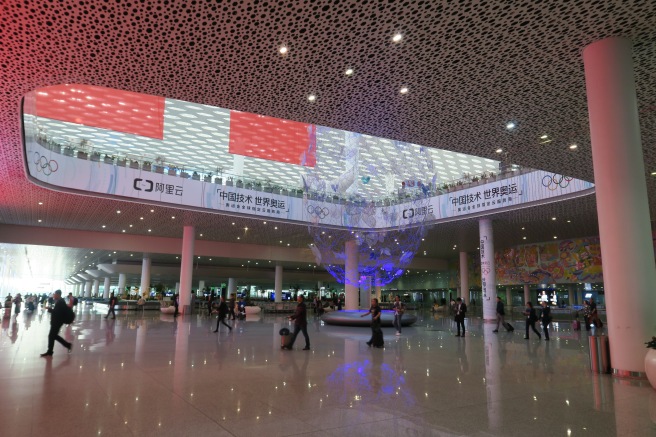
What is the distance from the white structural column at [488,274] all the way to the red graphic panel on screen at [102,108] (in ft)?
66.6

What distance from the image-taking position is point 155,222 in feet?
94.4

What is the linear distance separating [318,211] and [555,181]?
14263 millimetres

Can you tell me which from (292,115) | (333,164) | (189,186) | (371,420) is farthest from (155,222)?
(371,420)

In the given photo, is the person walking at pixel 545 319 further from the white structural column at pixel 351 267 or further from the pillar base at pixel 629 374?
the white structural column at pixel 351 267

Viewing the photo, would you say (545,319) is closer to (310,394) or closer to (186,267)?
(310,394)

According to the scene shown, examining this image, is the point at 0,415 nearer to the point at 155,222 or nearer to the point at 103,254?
the point at 155,222

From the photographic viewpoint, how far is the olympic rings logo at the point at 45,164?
18.3m

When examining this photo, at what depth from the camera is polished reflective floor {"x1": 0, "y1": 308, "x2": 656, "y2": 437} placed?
4758 mm

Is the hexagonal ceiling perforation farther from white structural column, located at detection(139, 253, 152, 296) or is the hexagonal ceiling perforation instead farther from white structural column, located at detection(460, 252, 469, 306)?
white structural column, located at detection(139, 253, 152, 296)

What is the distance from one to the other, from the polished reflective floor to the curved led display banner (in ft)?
28.7

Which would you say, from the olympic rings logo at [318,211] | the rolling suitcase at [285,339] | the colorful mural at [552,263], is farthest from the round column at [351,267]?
the rolling suitcase at [285,339]

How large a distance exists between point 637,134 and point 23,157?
58.9 ft

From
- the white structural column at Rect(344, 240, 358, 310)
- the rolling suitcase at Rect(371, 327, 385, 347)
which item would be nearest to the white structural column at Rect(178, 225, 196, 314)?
the white structural column at Rect(344, 240, 358, 310)

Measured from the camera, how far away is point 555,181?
21375 mm
